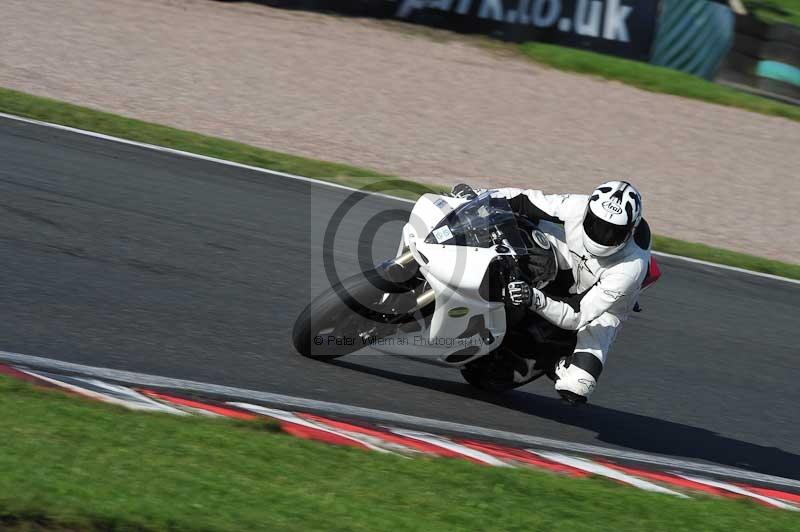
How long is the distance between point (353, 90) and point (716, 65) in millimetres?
7047

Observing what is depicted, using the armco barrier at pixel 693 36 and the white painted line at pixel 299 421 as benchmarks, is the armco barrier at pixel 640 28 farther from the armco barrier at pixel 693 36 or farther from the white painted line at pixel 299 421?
the white painted line at pixel 299 421

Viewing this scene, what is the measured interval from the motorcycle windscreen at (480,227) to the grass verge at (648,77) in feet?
40.3

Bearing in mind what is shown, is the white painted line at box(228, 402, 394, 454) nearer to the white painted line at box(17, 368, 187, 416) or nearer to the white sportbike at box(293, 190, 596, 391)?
the white painted line at box(17, 368, 187, 416)

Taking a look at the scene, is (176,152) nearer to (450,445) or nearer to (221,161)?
(221,161)

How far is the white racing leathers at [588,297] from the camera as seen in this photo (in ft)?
18.7

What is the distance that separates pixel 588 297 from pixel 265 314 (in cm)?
223

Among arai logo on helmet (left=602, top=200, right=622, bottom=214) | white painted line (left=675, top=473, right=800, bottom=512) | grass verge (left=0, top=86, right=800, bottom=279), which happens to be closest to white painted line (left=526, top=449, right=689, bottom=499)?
white painted line (left=675, top=473, right=800, bottom=512)

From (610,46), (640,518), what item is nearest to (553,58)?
(610,46)

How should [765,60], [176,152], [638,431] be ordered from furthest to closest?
[765,60]
[176,152]
[638,431]

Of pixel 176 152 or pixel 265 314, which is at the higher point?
pixel 176 152

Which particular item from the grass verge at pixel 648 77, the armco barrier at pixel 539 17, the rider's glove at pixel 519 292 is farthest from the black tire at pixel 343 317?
the armco barrier at pixel 539 17

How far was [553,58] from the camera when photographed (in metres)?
17.6

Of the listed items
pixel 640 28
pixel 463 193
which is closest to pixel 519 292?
pixel 463 193

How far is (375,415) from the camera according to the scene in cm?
570
